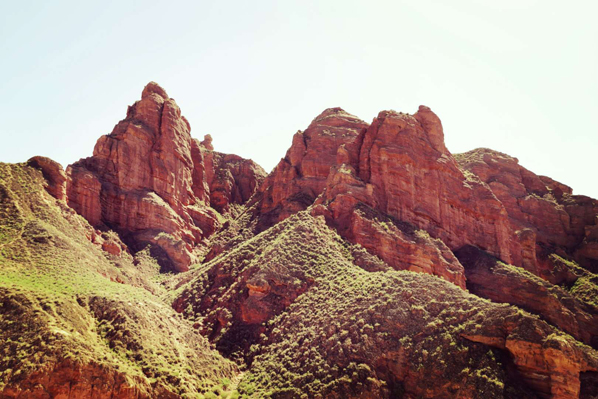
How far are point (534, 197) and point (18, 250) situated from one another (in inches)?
3544

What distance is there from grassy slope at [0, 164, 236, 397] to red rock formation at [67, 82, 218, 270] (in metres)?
17.6

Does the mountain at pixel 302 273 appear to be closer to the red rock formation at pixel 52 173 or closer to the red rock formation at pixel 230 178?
the red rock formation at pixel 52 173

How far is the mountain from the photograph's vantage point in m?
35.0

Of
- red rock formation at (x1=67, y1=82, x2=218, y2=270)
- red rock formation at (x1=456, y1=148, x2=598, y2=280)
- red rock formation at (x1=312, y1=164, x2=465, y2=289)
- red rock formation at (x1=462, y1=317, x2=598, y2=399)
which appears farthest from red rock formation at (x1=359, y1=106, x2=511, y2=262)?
red rock formation at (x1=67, y1=82, x2=218, y2=270)

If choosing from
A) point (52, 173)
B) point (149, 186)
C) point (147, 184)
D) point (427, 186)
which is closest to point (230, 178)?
point (149, 186)

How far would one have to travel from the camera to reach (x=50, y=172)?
207 ft

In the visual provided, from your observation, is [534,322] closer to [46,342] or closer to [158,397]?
[158,397]

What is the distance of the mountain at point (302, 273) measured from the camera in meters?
Result: 35.0

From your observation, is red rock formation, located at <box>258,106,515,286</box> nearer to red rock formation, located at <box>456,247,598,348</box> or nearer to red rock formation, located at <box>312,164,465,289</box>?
red rock formation, located at <box>312,164,465,289</box>

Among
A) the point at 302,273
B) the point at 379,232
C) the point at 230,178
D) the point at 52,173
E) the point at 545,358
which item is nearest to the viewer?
the point at 545,358

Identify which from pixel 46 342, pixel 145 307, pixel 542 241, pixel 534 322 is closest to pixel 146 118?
pixel 145 307

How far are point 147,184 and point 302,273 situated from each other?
39789mm

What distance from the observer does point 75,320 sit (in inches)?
1457

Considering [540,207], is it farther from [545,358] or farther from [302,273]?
[545,358]
